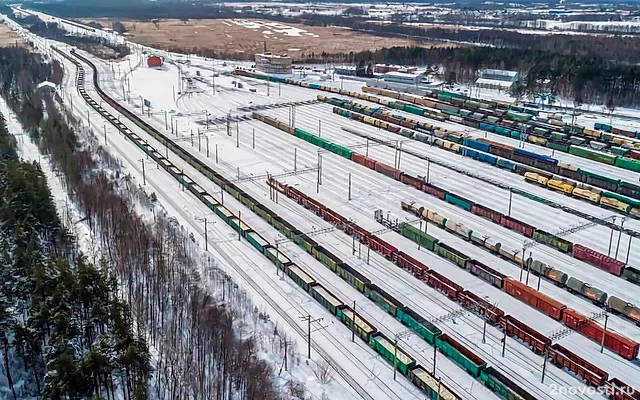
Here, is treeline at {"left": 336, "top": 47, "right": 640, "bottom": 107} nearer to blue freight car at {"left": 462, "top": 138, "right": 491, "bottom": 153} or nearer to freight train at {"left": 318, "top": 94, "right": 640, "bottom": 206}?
freight train at {"left": 318, "top": 94, "right": 640, "bottom": 206}

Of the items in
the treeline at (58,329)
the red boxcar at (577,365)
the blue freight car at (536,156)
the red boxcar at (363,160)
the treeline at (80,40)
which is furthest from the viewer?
the treeline at (80,40)

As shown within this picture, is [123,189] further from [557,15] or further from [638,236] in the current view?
[557,15]

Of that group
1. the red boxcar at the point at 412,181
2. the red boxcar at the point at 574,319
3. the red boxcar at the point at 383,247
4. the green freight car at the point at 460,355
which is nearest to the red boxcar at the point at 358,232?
the red boxcar at the point at 383,247

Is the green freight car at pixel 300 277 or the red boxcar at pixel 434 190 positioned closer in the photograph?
the green freight car at pixel 300 277

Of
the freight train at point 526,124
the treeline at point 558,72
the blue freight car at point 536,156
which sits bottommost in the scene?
the blue freight car at point 536,156

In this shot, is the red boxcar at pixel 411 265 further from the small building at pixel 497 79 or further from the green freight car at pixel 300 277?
the small building at pixel 497 79

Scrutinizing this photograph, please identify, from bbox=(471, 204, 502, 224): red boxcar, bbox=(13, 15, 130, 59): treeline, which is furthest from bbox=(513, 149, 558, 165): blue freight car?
bbox=(13, 15, 130, 59): treeline

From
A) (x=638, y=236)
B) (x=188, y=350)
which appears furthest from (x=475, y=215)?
(x=188, y=350)
